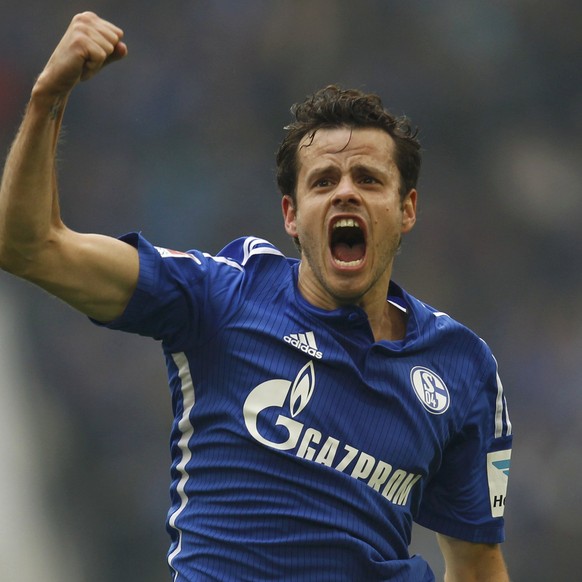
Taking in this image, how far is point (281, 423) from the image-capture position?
106 inches

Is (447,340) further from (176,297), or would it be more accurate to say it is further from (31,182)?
(31,182)

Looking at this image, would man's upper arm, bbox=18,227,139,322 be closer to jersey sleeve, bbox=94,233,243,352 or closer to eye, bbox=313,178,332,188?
jersey sleeve, bbox=94,233,243,352

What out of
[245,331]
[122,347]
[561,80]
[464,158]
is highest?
[561,80]

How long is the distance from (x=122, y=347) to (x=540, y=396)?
224 cm

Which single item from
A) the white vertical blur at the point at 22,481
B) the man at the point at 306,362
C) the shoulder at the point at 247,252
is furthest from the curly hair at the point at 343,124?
the white vertical blur at the point at 22,481

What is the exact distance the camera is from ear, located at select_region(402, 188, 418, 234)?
3.24 meters

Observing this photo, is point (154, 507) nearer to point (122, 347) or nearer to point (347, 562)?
point (122, 347)

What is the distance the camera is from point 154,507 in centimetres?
539

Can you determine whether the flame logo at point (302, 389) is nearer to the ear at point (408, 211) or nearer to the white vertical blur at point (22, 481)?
the ear at point (408, 211)

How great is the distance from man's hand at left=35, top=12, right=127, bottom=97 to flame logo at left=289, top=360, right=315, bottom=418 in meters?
0.96

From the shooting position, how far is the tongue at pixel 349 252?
10.3 feet

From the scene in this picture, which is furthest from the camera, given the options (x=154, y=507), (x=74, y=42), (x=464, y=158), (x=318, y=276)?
(x=464, y=158)

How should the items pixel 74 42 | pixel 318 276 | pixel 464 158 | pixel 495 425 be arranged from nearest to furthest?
pixel 74 42 < pixel 318 276 < pixel 495 425 < pixel 464 158

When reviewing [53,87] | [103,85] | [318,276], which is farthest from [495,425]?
[103,85]
